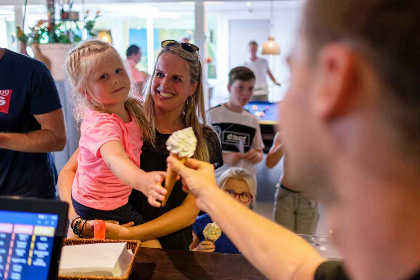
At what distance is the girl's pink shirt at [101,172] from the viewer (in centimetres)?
171

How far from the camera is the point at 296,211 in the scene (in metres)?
3.62

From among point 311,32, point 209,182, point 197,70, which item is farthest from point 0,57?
point 311,32

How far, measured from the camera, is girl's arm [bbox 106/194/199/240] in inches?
68.1

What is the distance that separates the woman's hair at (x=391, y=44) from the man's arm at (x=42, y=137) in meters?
1.98

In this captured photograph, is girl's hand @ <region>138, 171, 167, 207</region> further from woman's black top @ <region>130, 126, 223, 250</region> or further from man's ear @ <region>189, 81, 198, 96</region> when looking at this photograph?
man's ear @ <region>189, 81, 198, 96</region>

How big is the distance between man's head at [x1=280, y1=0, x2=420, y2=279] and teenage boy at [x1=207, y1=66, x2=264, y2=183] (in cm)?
327

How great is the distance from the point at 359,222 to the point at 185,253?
3.77 feet

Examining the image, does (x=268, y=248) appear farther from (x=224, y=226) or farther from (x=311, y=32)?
(x=311, y=32)

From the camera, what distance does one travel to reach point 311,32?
0.51 metres

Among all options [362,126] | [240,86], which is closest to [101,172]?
[362,126]

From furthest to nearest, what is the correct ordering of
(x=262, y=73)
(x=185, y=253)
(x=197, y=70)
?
(x=262, y=73)
(x=197, y=70)
(x=185, y=253)

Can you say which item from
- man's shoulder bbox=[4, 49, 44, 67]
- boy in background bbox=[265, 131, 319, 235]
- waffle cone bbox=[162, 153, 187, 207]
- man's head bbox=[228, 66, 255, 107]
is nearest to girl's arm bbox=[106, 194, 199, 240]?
waffle cone bbox=[162, 153, 187, 207]

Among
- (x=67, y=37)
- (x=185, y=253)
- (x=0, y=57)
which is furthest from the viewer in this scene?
(x=67, y=37)

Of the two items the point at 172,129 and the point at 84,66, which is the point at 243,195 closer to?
the point at 172,129
